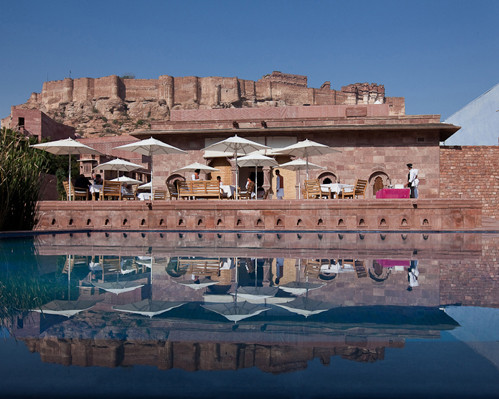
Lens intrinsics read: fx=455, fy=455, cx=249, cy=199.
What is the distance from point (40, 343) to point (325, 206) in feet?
35.6

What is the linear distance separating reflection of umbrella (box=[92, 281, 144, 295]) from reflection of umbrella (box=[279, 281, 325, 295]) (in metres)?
1.35

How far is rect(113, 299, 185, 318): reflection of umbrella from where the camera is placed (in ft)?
10.2

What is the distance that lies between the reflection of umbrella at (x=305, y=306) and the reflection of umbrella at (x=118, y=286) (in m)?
1.48

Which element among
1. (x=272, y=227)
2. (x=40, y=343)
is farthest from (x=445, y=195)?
(x=40, y=343)

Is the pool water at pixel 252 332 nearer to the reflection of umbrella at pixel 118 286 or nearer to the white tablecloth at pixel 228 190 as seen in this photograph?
the reflection of umbrella at pixel 118 286

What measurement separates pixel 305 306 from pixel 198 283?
1.37m

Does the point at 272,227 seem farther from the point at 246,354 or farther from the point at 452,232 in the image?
the point at 246,354

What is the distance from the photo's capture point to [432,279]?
14.3 feet

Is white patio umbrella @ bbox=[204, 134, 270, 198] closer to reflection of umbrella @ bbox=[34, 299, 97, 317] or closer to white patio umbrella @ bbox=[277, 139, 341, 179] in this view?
white patio umbrella @ bbox=[277, 139, 341, 179]

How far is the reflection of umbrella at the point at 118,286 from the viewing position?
398 centimetres

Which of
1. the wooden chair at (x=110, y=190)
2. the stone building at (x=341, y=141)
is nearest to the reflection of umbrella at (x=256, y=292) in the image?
the wooden chair at (x=110, y=190)

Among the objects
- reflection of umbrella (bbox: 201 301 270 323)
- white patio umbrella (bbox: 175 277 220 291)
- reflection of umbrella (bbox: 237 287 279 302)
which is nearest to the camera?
reflection of umbrella (bbox: 201 301 270 323)

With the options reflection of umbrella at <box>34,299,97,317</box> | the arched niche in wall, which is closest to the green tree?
reflection of umbrella at <box>34,299,97,317</box>

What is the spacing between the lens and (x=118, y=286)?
13.8 ft
